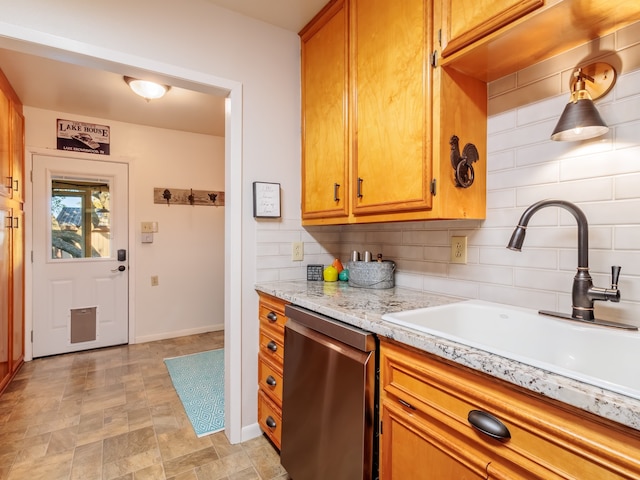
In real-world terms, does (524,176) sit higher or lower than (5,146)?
lower

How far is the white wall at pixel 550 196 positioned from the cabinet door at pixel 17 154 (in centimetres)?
324

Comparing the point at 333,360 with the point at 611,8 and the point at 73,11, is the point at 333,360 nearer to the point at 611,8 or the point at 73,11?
the point at 611,8

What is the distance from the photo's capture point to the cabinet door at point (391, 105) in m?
1.28

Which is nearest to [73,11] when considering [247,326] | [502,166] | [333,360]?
[247,326]

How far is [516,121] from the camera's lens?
4.18 ft

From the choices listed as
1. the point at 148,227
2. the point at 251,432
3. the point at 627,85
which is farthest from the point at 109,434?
the point at 627,85

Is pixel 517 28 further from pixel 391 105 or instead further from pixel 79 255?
pixel 79 255

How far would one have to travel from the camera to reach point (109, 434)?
6.41ft

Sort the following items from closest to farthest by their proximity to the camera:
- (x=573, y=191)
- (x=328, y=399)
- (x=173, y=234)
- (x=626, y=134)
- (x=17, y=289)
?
(x=626, y=134) → (x=573, y=191) → (x=328, y=399) → (x=17, y=289) → (x=173, y=234)

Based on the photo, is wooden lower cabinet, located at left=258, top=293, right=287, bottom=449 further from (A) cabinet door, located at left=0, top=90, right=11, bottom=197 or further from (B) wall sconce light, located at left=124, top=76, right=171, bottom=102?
(A) cabinet door, located at left=0, top=90, right=11, bottom=197

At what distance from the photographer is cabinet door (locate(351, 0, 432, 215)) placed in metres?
1.28

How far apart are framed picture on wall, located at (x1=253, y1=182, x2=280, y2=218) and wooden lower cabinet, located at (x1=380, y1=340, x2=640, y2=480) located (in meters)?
1.10

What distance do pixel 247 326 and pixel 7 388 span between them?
7.05 feet

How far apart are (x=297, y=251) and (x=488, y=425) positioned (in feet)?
4.80
